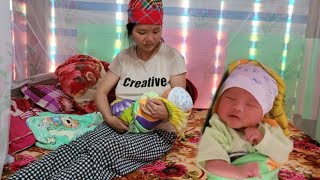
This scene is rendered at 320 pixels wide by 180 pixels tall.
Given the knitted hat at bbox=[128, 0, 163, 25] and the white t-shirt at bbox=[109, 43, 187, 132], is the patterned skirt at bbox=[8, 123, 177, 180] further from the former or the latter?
the knitted hat at bbox=[128, 0, 163, 25]

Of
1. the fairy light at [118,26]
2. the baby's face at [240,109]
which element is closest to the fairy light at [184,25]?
the fairy light at [118,26]

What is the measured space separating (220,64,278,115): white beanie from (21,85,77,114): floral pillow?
4.48 feet

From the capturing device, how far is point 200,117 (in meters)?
2.20

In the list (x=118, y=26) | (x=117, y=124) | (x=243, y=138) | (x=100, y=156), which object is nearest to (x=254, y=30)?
(x=118, y=26)

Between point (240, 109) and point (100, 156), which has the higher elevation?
point (240, 109)

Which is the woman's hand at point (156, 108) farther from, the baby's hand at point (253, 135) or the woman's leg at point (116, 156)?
the baby's hand at point (253, 135)

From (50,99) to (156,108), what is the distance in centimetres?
93

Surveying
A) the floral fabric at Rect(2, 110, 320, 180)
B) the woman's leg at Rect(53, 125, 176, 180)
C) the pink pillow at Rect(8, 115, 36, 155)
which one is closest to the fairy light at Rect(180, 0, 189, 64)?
the floral fabric at Rect(2, 110, 320, 180)

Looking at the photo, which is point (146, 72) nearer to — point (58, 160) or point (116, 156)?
point (116, 156)

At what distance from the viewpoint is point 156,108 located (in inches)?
53.7

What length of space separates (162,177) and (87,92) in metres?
0.97

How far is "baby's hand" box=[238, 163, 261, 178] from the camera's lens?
0.79 metres

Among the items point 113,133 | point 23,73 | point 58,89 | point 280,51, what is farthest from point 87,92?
point 280,51

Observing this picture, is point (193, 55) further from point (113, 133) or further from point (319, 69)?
point (113, 133)
